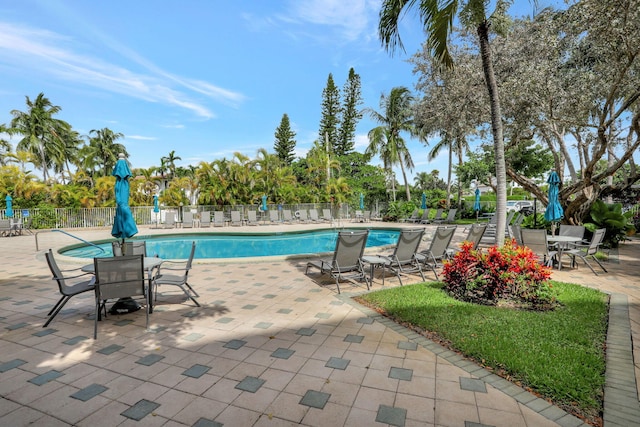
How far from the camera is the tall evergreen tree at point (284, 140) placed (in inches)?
1651

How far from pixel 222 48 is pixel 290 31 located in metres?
2.81

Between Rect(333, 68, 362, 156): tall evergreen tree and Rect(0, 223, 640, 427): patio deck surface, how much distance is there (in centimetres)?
3378

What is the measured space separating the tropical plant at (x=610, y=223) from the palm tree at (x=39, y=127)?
3887cm

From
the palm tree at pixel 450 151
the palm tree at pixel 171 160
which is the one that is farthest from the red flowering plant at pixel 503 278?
the palm tree at pixel 171 160

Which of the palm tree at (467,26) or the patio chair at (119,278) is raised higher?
the palm tree at (467,26)

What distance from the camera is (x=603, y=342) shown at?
338cm

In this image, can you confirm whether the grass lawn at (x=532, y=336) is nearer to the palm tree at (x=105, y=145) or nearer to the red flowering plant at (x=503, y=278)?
the red flowering plant at (x=503, y=278)

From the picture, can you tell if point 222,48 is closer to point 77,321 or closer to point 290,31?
point 290,31

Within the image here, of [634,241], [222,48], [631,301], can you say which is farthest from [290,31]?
[634,241]

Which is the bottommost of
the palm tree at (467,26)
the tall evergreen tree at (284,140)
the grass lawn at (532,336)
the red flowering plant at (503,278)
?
the grass lawn at (532,336)

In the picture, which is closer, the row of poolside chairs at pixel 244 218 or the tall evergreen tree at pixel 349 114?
the row of poolside chairs at pixel 244 218

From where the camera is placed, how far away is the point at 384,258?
21.5 ft

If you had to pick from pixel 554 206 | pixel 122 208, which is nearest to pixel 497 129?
→ pixel 554 206

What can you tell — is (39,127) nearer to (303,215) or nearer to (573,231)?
(303,215)
